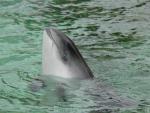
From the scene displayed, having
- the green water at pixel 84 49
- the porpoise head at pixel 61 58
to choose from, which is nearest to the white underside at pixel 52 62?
the porpoise head at pixel 61 58

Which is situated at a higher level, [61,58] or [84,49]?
[61,58]

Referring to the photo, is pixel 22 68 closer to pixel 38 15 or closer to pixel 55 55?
pixel 55 55

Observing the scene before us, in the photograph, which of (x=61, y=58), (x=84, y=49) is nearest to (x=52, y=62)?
(x=61, y=58)

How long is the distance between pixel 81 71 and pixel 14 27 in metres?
2.68

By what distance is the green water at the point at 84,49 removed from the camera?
18.4ft

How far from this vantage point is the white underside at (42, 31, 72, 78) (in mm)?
6059

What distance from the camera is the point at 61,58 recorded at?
614 cm

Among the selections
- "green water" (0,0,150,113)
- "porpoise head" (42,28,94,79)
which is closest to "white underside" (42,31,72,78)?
"porpoise head" (42,28,94,79)

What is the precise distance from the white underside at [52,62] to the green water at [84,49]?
167 mm

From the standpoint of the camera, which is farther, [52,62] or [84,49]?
[84,49]

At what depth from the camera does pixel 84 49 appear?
758 cm

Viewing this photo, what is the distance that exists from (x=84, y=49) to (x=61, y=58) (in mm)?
1475

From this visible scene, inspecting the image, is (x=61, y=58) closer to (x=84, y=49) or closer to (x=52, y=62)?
(x=52, y=62)

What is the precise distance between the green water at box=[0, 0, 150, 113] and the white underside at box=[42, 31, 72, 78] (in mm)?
167
